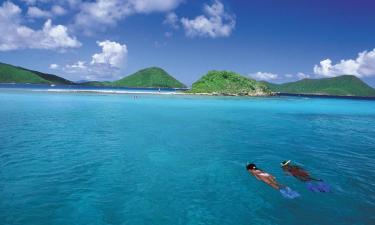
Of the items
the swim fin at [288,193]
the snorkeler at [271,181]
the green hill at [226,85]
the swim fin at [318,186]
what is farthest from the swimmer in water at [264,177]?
the green hill at [226,85]

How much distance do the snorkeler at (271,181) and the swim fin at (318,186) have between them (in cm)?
142

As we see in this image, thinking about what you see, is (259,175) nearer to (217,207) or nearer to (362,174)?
(217,207)

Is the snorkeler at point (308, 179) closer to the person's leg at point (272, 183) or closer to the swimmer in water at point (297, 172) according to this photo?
the swimmer in water at point (297, 172)

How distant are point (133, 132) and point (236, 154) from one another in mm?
15243

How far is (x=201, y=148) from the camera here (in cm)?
2958

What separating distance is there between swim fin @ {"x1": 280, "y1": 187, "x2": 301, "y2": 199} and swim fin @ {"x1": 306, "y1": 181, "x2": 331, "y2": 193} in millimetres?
1340

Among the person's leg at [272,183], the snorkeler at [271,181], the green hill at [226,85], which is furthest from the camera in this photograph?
the green hill at [226,85]

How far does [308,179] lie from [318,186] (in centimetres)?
132

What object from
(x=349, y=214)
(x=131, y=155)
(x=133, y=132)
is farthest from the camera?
(x=133, y=132)

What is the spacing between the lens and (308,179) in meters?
20.1

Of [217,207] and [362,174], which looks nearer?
[217,207]

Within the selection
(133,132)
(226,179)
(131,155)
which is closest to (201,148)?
(131,155)

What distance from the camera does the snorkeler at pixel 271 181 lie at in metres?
17.5

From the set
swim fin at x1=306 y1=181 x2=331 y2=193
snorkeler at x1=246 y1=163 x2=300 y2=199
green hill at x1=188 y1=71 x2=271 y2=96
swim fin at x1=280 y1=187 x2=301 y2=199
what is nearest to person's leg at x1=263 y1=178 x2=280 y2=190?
snorkeler at x1=246 y1=163 x2=300 y2=199
